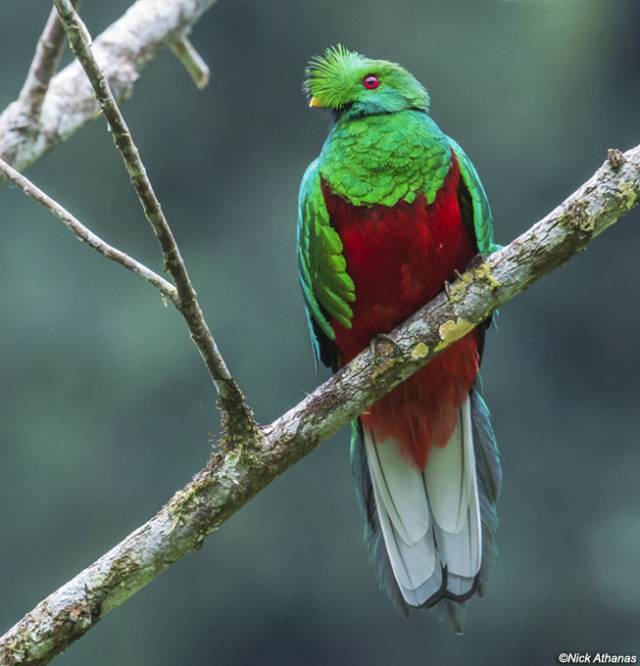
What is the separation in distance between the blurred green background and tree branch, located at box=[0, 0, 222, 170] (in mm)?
5454

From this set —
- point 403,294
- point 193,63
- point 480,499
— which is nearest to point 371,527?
point 480,499

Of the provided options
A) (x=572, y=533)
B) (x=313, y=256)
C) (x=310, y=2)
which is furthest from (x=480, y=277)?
(x=310, y=2)

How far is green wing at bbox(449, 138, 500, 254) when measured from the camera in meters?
3.91

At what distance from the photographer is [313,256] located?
3965 mm

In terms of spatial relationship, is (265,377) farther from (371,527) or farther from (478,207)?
(478,207)

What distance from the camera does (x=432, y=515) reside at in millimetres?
4152

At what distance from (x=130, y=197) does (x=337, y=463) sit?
3.13m

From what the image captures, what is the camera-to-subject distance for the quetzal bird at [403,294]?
3.85 metres

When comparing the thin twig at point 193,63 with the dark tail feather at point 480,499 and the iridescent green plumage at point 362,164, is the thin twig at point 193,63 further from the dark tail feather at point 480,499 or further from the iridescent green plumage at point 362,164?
the dark tail feather at point 480,499

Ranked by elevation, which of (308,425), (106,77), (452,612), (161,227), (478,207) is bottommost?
(452,612)

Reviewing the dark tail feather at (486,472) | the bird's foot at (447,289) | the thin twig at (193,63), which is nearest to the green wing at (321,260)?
the bird's foot at (447,289)

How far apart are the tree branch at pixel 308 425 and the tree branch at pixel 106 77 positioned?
1.65 m

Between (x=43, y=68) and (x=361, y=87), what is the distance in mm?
1148

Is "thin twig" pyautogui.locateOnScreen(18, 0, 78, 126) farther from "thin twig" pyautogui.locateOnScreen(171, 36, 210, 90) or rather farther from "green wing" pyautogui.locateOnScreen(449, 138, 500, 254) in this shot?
"green wing" pyautogui.locateOnScreen(449, 138, 500, 254)
